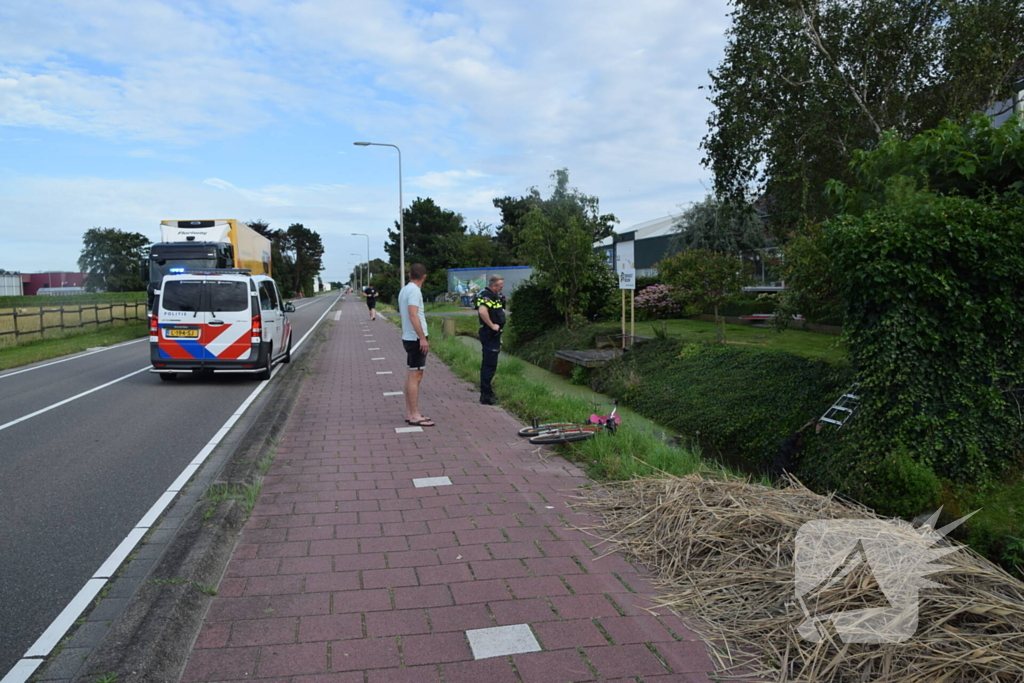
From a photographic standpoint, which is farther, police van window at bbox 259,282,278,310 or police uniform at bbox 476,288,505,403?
police van window at bbox 259,282,278,310

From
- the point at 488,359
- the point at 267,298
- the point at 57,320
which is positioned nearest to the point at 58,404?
the point at 267,298

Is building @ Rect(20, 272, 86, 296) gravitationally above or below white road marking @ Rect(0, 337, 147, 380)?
above

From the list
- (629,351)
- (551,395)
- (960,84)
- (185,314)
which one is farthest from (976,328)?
(960,84)

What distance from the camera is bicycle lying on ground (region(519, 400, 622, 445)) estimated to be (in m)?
7.39

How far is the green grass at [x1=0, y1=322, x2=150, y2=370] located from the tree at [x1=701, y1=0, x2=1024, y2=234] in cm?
1947

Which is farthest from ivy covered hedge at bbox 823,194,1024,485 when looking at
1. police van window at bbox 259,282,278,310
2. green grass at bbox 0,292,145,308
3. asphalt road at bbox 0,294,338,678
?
green grass at bbox 0,292,145,308

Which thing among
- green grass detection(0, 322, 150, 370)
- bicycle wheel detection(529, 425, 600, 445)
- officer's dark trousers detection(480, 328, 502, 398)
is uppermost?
officer's dark trousers detection(480, 328, 502, 398)

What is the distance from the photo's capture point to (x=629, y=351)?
625 inches

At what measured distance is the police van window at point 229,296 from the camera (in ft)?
42.4

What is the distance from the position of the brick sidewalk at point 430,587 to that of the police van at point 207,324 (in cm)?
660

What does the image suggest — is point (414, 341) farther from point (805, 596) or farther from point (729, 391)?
point (805, 596)

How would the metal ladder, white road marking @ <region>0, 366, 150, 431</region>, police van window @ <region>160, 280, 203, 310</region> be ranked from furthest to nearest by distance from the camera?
police van window @ <region>160, 280, 203, 310</region>
white road marking @ <region>0, 366, 150, 431</region>
the metal ladder

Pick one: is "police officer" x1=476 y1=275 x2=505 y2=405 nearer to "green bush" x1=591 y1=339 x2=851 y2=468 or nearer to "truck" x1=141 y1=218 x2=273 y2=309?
"green bush" x1=591 y1=339 x2=851 y2=468

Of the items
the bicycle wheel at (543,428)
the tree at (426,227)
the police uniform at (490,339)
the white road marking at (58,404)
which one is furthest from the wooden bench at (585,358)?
the tree at (426,227)
